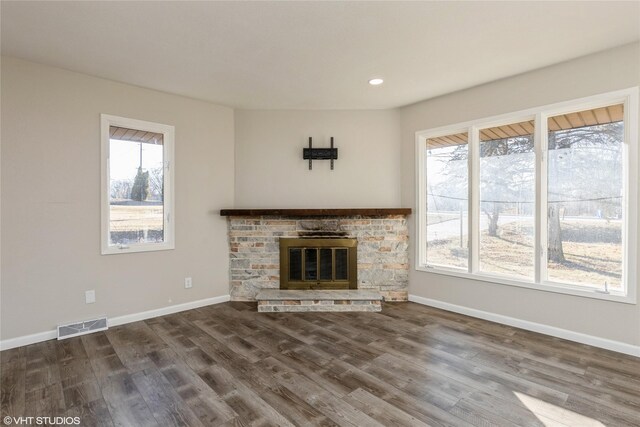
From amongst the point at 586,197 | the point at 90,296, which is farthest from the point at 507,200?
the point at 90,296

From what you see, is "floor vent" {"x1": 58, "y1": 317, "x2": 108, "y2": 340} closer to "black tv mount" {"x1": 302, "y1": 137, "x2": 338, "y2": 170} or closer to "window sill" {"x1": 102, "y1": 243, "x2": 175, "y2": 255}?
"window sill" {"x1": 102, "y1": 243, "x2": 175, "y2": 255}

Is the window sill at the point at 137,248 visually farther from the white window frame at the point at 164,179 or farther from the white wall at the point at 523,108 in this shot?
the white wall at the point at 523,108

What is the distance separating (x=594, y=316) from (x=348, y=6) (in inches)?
133

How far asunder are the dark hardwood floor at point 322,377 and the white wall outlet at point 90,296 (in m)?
0.37

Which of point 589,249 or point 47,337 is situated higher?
point 589,249

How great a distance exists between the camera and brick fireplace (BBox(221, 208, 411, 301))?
14.2ft

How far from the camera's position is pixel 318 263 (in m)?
4.34

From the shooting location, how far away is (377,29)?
2.46m

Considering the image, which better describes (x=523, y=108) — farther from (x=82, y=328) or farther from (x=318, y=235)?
(x=82, y=328)

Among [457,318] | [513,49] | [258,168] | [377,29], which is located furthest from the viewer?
[258,168]

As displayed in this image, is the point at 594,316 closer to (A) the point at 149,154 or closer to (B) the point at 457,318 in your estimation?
(B) the point at 457,318

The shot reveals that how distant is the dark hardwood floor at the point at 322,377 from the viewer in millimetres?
1968

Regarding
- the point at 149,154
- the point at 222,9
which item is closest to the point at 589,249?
the point at 222,9

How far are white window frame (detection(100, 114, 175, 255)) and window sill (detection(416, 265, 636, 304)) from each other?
3.26m
